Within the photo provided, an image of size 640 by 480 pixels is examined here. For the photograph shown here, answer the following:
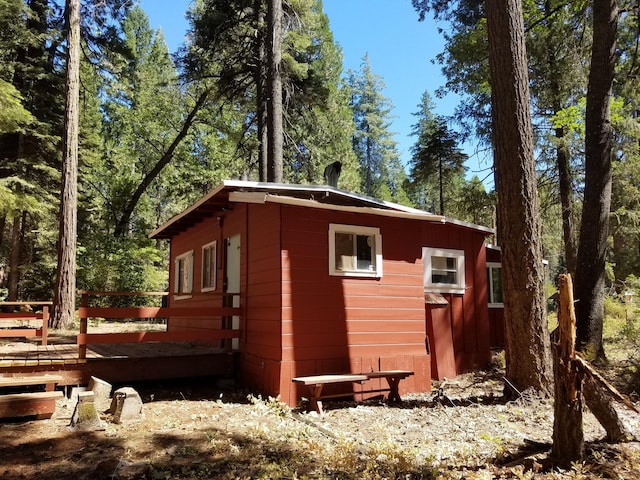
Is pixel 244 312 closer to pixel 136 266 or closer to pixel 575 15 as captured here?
pixel 575 15

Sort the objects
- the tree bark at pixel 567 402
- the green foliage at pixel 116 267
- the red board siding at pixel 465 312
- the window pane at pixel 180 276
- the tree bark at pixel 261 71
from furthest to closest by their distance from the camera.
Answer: the green foliage at pixel 116 267
the tree bark at pixel 261 71
the window pane at pixel 180 276
the red board siding at pixel 465 312
the tree bark at pixel 567 402

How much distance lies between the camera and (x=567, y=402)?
13.4ft

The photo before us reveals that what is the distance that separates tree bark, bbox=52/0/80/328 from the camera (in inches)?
499

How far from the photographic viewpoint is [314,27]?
1588 cm

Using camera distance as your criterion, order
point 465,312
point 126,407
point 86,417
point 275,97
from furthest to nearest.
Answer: point 275,97 → point 465,312 → point 126,407 → point 86,417

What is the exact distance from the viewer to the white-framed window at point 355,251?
7.54 meters

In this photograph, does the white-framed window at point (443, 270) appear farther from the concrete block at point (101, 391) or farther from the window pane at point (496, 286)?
the concrete block at point (101, 391)

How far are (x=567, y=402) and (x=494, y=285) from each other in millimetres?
9205

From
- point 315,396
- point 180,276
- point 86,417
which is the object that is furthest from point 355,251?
point 180,276

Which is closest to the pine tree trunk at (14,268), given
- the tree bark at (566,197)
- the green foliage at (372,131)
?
the tree bark at (566,197)

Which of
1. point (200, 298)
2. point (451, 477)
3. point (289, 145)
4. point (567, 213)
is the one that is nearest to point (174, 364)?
point (200, 298)

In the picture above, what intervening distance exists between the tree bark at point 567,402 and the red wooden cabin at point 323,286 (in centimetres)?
370

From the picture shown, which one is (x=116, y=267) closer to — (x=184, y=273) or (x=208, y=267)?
(x=184, y=273)

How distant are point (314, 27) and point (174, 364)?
12.7m
